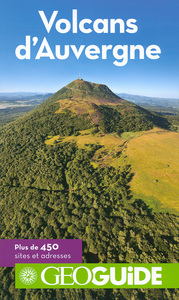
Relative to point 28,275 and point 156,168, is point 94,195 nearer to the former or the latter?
point 156,168

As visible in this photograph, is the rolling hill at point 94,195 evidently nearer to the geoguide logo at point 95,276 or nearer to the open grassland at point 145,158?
the open grassland at point 145,158

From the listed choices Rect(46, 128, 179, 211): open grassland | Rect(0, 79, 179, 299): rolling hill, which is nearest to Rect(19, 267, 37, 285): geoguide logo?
Rect(0, 79, 179, 299): rolling hill

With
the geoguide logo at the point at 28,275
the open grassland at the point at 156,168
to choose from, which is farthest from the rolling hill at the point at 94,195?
the geoguide logo at the point at 28,275

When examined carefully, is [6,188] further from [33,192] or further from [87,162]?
[87,162]

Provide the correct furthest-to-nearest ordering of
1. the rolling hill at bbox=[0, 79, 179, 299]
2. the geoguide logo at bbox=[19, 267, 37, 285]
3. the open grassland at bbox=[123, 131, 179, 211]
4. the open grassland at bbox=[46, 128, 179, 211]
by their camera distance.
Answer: the open grassland at bbox=[46, 128, 179, 211] < the open grassland at bbox=[123, 131, 179, 211] < the rolling hill at bbox=[0, 79, 179, 299] < the geoguide logo at bbox=[19, 267, 37, 285]

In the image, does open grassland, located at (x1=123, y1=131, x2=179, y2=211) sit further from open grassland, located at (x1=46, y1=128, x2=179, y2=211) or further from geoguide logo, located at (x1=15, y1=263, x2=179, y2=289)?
geoguide logo, located at (x1=15, y1=263, x2=179, y2=289)

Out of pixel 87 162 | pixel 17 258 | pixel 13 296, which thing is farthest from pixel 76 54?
pixel 13 296
